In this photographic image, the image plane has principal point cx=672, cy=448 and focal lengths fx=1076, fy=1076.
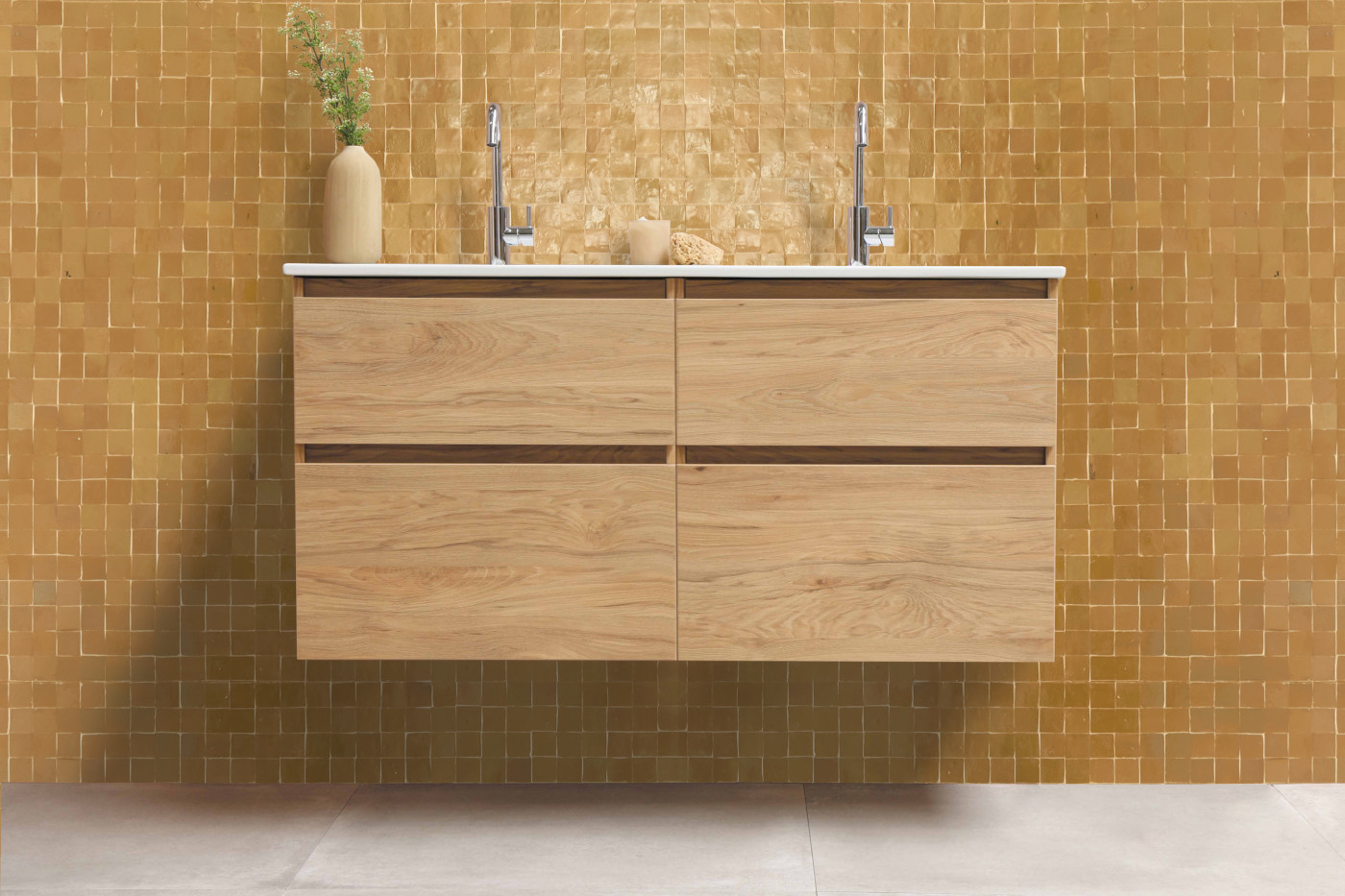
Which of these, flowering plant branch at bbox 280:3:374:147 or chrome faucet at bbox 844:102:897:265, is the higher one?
flowering plant branch at bbox 280:3:374:147

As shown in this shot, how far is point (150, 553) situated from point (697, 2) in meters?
1.53

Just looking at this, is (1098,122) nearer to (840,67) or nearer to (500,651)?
(840,67)

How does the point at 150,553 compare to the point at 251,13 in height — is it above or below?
below

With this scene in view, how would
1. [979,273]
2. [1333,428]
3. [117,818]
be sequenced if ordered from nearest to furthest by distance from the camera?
[979,273] < [117,818] < [1333,428]

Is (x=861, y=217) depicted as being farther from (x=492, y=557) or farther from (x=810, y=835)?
(x=810, y=835)

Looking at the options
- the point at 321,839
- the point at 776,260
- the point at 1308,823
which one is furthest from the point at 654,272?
the point at 1308,823

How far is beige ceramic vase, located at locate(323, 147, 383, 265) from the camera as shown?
1945 millimetres

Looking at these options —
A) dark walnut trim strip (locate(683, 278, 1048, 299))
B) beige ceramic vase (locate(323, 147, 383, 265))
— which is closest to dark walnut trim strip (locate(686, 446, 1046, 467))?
dark walnut trim strip (locate(683, 278, 1048, 299))

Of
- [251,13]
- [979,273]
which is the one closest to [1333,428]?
[979,273]

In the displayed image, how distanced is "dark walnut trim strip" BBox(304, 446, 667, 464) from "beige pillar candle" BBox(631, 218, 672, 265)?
445 mm

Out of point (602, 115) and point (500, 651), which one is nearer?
point (500, 651)

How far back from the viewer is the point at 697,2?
6.91 ft

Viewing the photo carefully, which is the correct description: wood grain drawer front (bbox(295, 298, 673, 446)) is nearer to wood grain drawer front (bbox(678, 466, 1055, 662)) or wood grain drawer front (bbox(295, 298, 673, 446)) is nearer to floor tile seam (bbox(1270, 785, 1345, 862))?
wood grain drawer front (bbox(678, 466, 1055, 662))

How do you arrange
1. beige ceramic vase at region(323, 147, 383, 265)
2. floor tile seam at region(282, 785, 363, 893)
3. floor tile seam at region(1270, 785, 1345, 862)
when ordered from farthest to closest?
beige ceramic vase at region(323, 147, 383, 265), floor tile seam at region(1270, 785, 1345, 862), floor tile seam at region(282, 785, 363, 893)
